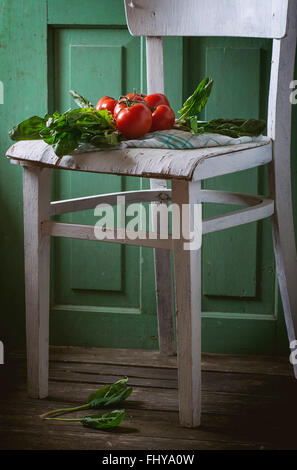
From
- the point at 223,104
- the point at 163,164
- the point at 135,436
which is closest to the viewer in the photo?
the point at 163,164

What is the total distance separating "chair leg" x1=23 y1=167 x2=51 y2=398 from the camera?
1.60 meters

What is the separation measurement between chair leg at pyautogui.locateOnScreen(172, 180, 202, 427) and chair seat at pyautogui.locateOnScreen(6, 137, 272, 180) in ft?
0.14

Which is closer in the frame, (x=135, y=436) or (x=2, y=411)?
(x=135, y=436)

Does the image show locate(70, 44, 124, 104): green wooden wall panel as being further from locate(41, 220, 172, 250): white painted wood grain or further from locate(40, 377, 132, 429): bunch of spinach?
locate(40, 377, 132, 429): bunch of spinach

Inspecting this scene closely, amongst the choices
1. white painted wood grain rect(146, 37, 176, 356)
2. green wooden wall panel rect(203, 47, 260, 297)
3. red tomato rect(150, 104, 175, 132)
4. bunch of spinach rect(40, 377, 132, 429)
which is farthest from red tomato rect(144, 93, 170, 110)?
bunch of spinach rect(40, 377, 132, 429)

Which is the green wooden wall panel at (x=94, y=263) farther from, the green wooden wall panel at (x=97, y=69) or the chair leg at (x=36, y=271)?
the chair leg at (x=36, y=271)

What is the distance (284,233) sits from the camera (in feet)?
5.46

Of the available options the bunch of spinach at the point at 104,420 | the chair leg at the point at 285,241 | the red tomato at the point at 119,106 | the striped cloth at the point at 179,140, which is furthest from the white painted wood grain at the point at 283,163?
the bunch of spinach at the point at 104,420

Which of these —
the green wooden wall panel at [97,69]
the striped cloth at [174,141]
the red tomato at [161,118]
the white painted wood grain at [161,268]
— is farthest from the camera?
the green wooden wall panel at [97,69]

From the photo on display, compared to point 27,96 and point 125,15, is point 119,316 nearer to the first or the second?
point 27,96

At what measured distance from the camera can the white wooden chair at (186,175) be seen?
56.1 inches

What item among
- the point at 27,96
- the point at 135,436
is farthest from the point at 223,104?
the point at 135,436

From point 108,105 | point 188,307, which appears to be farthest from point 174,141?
point 188,307
